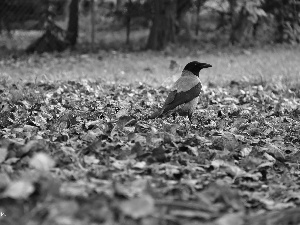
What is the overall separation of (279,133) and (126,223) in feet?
12.9

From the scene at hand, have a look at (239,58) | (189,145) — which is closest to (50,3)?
(239,58)

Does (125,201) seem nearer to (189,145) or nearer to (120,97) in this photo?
(189,145)

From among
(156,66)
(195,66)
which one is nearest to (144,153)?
(195,66)

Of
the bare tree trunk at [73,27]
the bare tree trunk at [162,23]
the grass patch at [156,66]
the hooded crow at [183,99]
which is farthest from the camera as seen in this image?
the bare tree trunk at [73,27]

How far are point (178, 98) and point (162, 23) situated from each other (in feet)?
36.6

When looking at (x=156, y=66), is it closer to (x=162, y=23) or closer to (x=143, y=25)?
(x=162, y=23)

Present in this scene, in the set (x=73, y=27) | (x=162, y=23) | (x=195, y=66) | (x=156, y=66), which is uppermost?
(x=195, y=66)

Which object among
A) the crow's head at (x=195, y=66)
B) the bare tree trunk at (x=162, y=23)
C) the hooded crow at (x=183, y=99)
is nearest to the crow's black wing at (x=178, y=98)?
the hooded crow at (x=183, y=99)

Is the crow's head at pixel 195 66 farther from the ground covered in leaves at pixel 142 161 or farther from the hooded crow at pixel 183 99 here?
the ground covered in leaves at pixel 142 161

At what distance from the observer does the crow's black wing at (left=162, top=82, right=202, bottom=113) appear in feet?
23.6

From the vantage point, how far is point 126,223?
3.15 m

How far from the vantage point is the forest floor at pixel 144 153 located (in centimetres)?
333

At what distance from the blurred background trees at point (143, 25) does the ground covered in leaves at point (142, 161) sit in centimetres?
911

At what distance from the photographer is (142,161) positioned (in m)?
4.79
